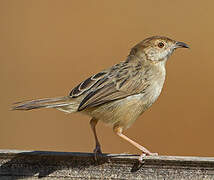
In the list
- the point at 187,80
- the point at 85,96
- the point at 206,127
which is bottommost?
the point at 206,127

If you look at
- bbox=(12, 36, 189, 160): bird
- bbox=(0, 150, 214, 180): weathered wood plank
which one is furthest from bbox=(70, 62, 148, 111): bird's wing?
bbox=(0, 150, 214, 180): weathered wood plank

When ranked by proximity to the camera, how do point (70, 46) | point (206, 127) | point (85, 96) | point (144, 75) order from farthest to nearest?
point (70, 46), point (206, 127), point (144, 75), point (85, 96)

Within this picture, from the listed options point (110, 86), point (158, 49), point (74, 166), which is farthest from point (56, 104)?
point (158, 49)

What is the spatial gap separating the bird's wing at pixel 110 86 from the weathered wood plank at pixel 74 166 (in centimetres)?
114

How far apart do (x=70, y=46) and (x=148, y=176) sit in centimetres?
793

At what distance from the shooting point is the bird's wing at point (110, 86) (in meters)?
5.34

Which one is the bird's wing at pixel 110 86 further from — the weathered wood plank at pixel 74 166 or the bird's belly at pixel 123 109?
the weathered wood plank at pixel 74 166

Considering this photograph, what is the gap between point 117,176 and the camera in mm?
4105

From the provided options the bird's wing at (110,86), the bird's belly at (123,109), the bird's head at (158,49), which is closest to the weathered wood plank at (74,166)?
the bird's wing at (110,86)

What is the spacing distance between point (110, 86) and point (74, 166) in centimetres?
150

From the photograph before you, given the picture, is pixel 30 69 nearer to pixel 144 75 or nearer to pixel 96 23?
pixel 96 23

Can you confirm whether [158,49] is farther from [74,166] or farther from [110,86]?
[74,166]

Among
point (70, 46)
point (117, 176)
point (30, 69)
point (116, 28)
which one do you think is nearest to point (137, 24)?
point (116, 28)

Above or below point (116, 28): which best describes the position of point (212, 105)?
below
